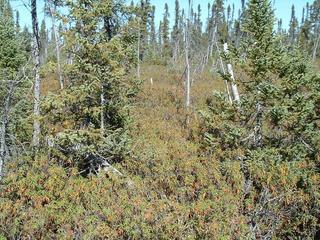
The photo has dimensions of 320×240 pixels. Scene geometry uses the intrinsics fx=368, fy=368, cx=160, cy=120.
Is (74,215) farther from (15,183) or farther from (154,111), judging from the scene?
(154,111)

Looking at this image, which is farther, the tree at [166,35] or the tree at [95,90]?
the tree at [166,35]

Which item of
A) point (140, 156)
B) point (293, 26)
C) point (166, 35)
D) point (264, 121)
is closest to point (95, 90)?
point (140, 156)

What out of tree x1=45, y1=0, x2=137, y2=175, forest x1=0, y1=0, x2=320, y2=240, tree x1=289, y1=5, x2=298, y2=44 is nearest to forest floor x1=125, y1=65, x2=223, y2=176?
forest x1=0, y1=0, x2=320, y2=240

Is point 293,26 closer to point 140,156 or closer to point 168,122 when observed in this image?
point 168,122

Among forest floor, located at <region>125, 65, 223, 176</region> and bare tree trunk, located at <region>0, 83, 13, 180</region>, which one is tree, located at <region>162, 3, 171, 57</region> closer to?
forest floor, located at <region>125, 65, 223, 176</region>

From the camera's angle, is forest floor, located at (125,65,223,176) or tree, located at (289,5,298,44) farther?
tree, located at (289,5,298,44)

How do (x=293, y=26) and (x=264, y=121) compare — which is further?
(x=293, y=26)

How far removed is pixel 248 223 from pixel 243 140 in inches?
167

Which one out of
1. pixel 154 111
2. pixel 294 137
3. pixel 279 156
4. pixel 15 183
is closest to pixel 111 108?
pixel 15 183

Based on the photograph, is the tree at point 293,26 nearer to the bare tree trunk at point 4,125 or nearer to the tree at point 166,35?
the tree at point 166,35

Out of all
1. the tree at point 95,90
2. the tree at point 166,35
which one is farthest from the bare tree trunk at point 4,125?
the tree at point 166,35

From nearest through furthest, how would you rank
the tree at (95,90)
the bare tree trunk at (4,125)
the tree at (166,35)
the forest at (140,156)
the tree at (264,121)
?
the forest at (140,156) < the bare tree trunk at (4,125) < the tree at (264,121) < the tree at (95,90) < the tree at (166,35)

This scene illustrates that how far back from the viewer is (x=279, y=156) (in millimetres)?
11875

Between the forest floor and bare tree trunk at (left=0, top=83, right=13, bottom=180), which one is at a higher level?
bare tree trunk at (left=0, top=83, right=13, bottom=180)
